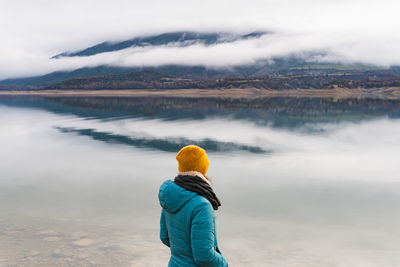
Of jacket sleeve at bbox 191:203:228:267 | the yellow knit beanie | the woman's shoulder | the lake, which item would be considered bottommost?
the lake

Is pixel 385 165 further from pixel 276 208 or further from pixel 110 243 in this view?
pixel 110 243

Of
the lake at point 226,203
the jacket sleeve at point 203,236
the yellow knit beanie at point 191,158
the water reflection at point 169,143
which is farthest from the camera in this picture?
the water reflection at point 169,143

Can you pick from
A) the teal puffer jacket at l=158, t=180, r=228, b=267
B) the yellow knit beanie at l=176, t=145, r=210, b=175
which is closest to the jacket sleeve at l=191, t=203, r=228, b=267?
the teal puffer jacket at l=158, t=180, r=228, b=267

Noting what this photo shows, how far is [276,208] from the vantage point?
10875 millimetres

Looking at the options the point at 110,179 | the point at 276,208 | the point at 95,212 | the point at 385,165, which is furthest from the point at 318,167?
the point at 95,212

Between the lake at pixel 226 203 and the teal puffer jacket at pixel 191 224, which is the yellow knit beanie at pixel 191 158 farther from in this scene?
the lake at pixel 226 203

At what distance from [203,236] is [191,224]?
0.49 feet

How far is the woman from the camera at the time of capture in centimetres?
346

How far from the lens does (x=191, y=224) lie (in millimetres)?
3510

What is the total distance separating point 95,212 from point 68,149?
1289 cm

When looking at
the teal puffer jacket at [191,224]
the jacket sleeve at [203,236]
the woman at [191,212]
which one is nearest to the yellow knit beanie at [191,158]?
the woman at [191,212]

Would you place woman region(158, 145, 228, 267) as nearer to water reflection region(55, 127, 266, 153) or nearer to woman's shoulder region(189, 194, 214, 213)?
woman's shoulder region(189, 194, 214, 213)

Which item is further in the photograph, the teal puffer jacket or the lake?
the lake

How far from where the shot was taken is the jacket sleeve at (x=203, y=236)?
3.44 m
